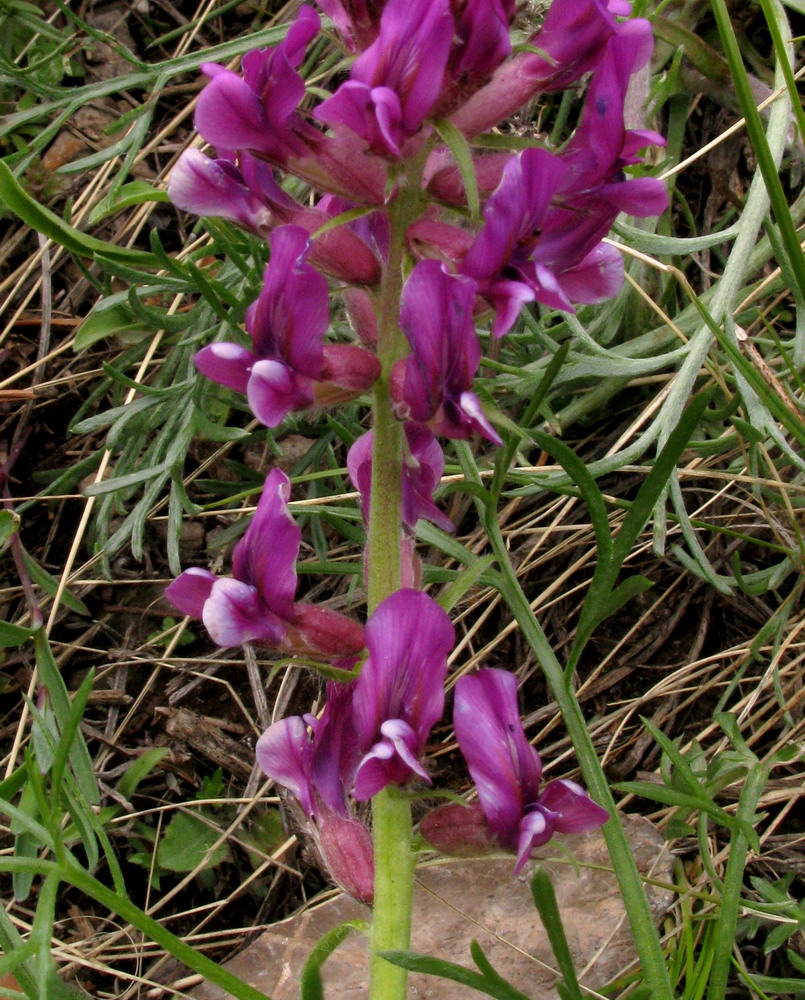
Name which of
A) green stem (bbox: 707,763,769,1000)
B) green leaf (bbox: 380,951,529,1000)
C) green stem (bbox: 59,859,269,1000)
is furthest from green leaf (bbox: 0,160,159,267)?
green stem (bbox: 707,763,769,1000)

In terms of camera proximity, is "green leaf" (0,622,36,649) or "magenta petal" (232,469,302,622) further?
"green leaf" (0,622,36,649)

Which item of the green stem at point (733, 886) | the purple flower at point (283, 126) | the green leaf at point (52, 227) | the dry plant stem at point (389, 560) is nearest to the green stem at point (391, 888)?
the dry plant stem at point (389, 560)

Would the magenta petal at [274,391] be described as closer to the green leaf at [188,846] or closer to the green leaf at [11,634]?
the green leaf at [11,634]

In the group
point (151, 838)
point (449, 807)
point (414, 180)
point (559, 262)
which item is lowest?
point (151, 838)

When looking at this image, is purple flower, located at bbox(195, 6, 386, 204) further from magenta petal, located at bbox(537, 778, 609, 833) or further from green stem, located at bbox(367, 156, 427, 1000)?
magenta petal, located at bbox(537, 778, 609, 833)

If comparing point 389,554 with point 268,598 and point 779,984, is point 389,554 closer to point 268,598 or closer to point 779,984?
point 268,598

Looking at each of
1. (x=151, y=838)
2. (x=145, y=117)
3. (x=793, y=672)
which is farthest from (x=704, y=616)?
(x=145, y=117)

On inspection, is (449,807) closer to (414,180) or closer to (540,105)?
(414,180)

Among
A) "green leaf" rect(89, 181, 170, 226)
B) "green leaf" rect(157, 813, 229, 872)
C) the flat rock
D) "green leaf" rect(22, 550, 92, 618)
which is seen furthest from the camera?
"green leaf" rect(22, 550, 92, 618)
